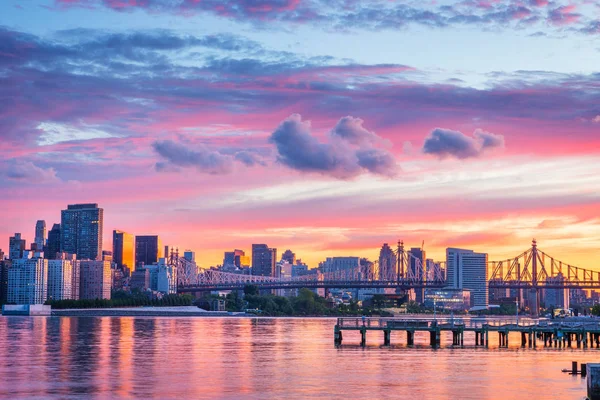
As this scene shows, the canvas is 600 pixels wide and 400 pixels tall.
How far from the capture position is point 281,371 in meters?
60.9

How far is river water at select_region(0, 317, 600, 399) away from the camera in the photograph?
164ft

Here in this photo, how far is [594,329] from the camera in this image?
88.8m

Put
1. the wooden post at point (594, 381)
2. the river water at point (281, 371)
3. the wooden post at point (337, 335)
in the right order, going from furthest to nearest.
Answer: the wooden post at point (337, 335)
the river water at point (281, 371)
the wooden post at point (594, 381)

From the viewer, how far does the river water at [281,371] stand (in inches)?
1962

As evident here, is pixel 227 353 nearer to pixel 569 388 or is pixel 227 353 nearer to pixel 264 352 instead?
pixel 264 352

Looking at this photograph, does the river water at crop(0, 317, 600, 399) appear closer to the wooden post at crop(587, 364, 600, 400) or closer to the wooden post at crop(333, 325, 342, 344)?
the wooden post at crop(333, 325, 342, 344)

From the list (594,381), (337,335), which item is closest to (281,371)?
(594,381)


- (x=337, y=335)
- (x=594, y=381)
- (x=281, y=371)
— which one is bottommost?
(x=281, y=371)

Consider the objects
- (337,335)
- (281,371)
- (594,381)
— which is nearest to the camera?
(594,381)

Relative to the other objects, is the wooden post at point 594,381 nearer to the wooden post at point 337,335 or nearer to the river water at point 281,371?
the river water at point 281,371

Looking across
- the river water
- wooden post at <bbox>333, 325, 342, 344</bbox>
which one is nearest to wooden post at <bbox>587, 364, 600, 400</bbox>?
the river water

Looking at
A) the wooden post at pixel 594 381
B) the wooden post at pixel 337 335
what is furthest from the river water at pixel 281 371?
the wooden post at pixel 594 381

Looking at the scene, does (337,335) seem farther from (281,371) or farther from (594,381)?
(594,381)

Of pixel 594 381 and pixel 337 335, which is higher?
pixel 594 381
